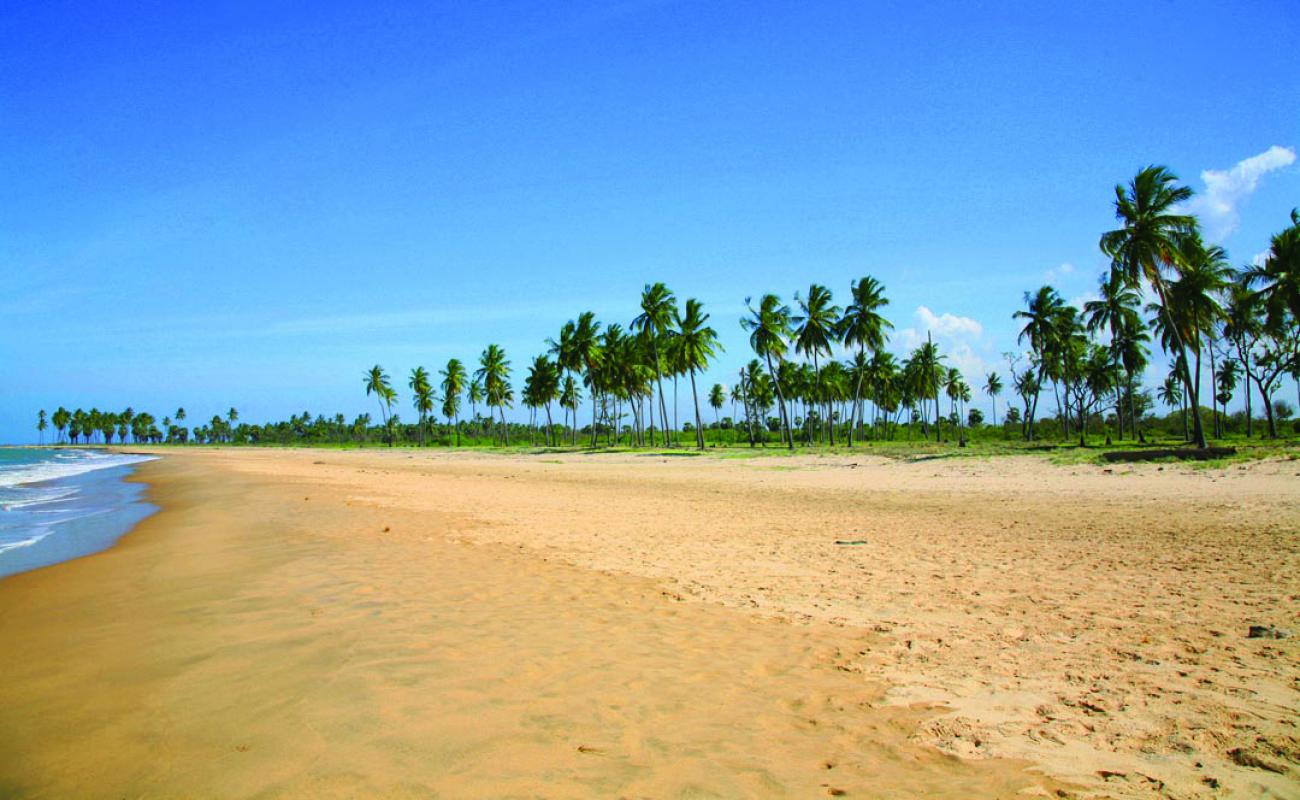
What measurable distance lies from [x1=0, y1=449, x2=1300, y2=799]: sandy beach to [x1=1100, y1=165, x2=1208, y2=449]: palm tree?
79.0ft

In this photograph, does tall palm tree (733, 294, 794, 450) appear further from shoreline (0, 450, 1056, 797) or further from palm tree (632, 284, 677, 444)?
shoreline (0, 450, 1056, 797)

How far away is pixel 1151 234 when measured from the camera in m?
29.5

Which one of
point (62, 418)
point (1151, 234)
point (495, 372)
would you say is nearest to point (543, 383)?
point (495, 372)

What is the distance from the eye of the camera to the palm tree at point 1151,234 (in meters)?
29.3

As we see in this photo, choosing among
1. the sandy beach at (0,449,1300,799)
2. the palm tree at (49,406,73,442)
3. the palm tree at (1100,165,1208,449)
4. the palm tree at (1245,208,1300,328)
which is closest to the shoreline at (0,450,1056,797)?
the sandy beach at (0,449,1300,799)

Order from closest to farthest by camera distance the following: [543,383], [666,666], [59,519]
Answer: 1. [666,666]
2. [59,519]
3. [543,383]

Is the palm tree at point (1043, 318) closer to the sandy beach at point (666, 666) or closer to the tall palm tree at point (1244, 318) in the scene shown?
the tall palm tree at point (1244, 318)

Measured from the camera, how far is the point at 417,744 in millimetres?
3547

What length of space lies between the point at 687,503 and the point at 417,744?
13.8 metres

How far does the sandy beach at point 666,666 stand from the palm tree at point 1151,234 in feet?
79.0

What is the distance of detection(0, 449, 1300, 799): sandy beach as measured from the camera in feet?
10.8

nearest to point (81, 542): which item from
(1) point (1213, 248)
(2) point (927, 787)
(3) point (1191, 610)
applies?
(2) point (927, 787)

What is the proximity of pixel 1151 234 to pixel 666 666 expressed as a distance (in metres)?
35.1

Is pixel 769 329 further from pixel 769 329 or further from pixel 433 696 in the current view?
pixel 433 696
